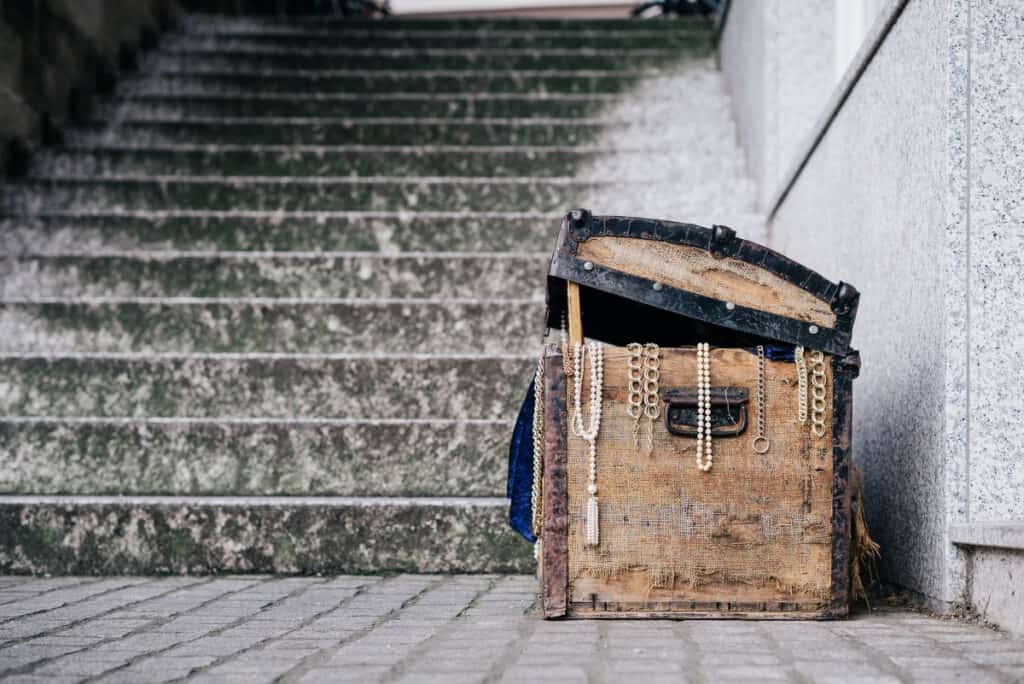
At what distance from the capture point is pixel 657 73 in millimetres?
7258

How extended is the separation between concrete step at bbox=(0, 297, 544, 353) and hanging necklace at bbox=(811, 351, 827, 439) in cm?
198

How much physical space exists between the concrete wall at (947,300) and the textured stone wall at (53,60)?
4.54 meters

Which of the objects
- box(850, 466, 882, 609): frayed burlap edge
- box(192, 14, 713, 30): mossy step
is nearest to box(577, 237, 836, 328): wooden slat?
box(850, 466, 882, 609): frayed burlap edge

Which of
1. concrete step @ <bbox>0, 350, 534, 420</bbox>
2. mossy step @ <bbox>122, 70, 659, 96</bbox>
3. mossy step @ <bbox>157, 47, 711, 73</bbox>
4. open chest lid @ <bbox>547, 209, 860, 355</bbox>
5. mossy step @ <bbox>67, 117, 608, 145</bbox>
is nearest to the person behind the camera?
open chest lid @ <bbox>547, 209, 860, 355</bbox>

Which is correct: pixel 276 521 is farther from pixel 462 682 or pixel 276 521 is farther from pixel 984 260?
pixel 984 260

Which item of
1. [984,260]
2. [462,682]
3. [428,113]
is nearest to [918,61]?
[984,260]

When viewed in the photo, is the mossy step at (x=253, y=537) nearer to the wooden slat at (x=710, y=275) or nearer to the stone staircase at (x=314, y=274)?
the stone staircase at (x=314, y=274)

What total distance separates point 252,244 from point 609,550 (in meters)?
3.18

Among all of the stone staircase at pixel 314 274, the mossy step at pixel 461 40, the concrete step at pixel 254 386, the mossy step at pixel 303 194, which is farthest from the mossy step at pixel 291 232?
the mossy step at pixel 461 40

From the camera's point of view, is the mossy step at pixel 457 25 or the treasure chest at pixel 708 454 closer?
the treasure chest at pixel 708 454

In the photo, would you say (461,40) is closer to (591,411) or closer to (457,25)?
(457,25)

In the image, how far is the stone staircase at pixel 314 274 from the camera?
356 cm

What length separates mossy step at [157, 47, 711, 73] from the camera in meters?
7.51

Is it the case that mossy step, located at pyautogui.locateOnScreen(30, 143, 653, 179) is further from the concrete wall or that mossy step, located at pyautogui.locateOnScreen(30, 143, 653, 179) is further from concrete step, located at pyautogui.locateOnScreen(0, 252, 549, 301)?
the concrete wall
